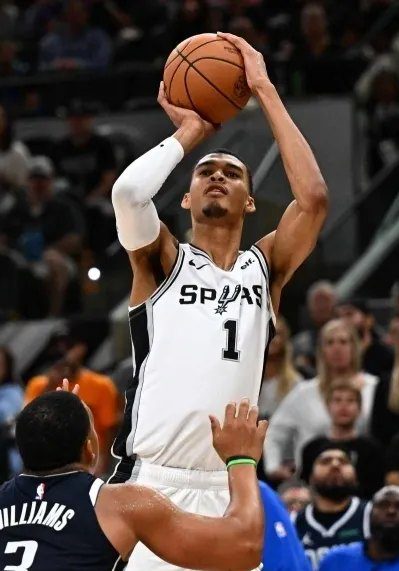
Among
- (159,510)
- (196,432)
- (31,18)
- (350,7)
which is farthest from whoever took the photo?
(31,18)

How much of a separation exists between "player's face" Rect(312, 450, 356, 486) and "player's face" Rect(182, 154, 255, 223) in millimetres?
2962

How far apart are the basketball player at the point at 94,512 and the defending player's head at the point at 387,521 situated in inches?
144

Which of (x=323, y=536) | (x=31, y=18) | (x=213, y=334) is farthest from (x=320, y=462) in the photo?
(x=31, y=18)

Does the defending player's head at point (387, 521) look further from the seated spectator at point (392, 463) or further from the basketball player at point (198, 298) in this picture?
the basketball player at point (198, 298)

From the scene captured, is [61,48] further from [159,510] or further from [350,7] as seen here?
[159,510]

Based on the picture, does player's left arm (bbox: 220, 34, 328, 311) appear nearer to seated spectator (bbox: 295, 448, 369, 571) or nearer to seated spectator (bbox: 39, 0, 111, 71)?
seated spectator (bbox: 295, 448, 369, 571)

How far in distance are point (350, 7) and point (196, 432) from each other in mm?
11919

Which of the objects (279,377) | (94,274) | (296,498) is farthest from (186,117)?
(94,274)

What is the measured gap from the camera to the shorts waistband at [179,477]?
5.85 metres

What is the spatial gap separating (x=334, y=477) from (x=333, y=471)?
4 centimetres

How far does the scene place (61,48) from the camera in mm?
17734

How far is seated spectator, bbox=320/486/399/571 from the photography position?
27.4ft

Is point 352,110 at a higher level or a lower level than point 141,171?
higher

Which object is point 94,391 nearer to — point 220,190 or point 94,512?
point 220,190
